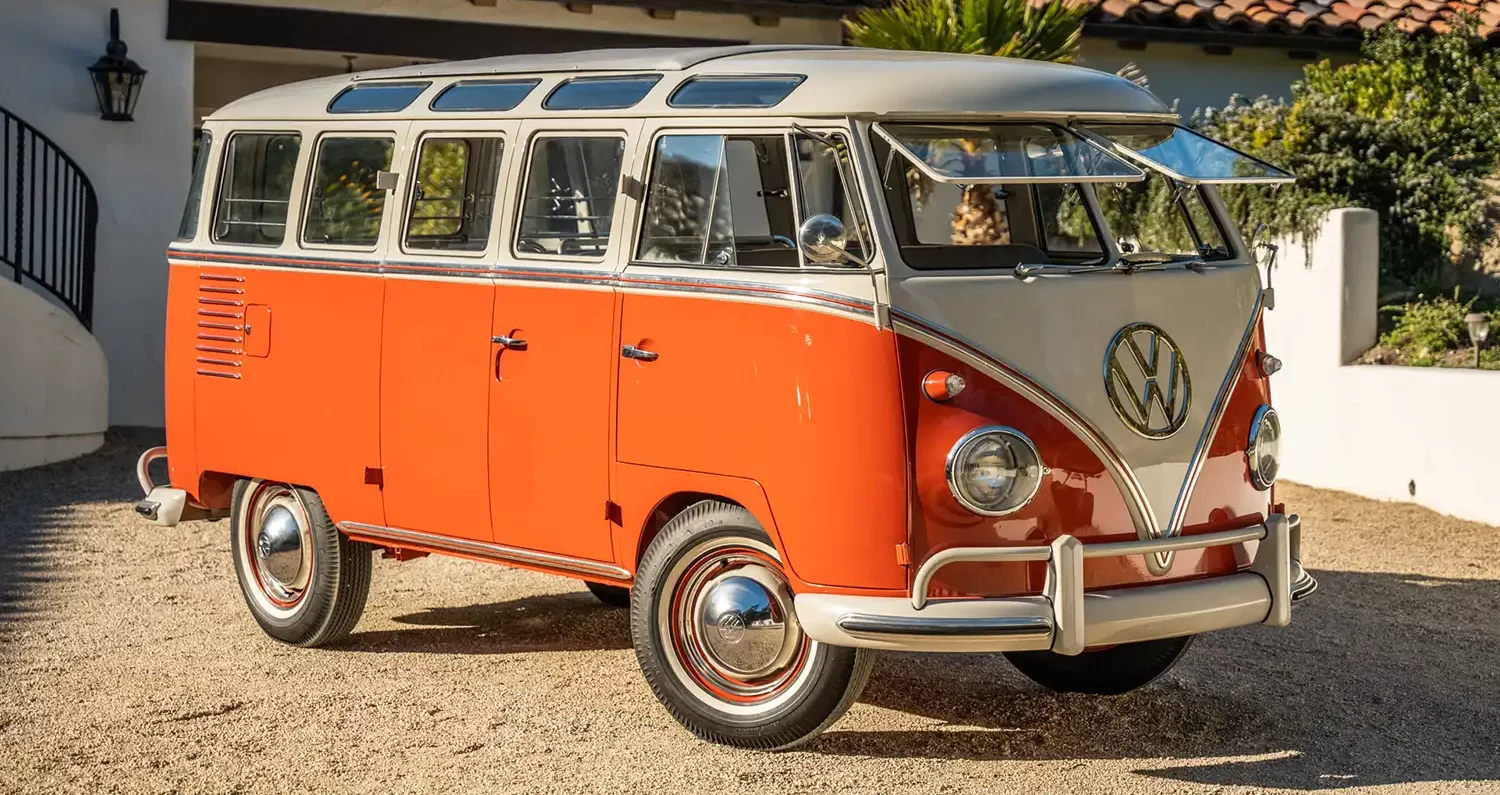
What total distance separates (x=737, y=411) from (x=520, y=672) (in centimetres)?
188

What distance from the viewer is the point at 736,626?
586 centimetres

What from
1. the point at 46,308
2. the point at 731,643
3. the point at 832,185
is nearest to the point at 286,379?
the point at 731,643

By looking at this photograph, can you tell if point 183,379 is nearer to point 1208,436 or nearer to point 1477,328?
point 1208,436

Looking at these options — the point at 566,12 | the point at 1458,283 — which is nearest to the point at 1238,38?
the point at 1458,283

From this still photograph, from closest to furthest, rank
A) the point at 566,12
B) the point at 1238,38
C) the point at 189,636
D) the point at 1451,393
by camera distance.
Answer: the point at 189,636, the point at 1451,393, the point at 566,12, the point at 1238,38

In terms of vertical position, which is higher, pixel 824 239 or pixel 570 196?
pixel 570 196

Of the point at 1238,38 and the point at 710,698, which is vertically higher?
the point at 1238,38

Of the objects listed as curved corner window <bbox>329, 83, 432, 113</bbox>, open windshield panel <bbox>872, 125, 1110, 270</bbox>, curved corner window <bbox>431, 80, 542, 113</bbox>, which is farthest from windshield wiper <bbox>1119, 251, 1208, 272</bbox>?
curved corner window <bbox>329, 83, 432, 113</bbox>

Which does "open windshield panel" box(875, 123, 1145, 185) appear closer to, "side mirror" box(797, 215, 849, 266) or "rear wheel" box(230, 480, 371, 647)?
"side mirror" box(797, 215, 849, 266)

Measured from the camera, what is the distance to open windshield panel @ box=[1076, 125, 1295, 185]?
582 cm

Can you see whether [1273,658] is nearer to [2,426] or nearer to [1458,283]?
[1458,283]

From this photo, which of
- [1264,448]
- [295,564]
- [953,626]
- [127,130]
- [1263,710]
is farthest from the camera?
[127,130]

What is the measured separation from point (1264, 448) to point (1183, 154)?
1008 mm

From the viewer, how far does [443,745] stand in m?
6.01
